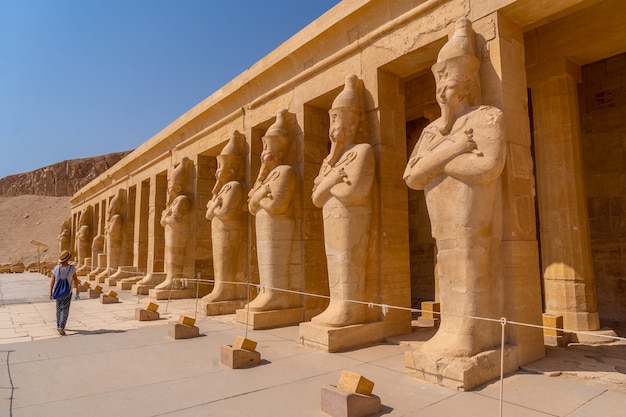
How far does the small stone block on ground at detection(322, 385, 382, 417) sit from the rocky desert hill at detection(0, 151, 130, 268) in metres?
32.8

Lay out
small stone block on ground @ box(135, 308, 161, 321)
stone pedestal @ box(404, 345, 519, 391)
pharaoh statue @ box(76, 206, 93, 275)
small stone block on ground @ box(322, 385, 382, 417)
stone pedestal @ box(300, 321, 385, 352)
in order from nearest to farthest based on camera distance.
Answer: small stone block on ground @ box(322, 385, 382, 417), stone pedestal @ box(404, 345, 519, 391), stone pedestal @ box(300, 321, 385, 352), small stone block on ground @ box(135, 308, 161, 321), pharaoh statue @ box(76, 206, 93, 275)

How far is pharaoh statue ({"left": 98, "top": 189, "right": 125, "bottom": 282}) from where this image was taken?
1553cm

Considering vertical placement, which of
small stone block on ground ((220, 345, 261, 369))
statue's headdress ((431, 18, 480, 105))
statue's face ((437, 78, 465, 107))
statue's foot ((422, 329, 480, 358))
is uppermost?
statue's headdress ((431, 18, 480, 105))

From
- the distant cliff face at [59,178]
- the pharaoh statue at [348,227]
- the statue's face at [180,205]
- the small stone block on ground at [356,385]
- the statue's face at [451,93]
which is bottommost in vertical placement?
the small stone block on ground at [356,385]

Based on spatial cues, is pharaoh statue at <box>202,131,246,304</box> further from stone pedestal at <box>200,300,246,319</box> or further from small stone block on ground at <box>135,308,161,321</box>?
small stone block on ground at <box>135,308,161,321</box>

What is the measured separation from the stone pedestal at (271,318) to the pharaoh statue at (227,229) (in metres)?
1.35

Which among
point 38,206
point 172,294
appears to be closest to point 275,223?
point 172,294

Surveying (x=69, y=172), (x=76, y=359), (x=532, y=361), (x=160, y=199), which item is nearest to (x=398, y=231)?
(x=532, y=361)

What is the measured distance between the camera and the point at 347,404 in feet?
9.93

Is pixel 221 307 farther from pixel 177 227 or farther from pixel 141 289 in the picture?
pixel 141 289

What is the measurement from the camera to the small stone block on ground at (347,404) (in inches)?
120

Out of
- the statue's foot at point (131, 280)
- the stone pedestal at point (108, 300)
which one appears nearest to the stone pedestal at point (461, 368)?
the stone pedestal at point (108, 300)

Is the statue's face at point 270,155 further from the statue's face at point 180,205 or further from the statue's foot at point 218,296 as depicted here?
the statue's face at point 180,205

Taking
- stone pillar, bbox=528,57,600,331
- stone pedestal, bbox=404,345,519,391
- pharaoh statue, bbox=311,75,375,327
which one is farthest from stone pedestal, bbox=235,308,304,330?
stone pillar, bbox=528,57,600,331
